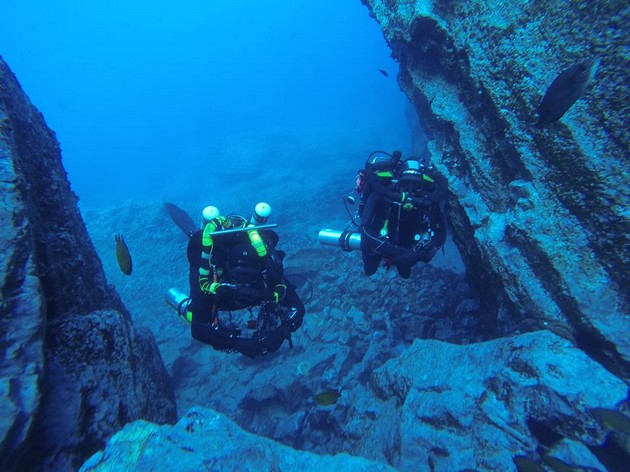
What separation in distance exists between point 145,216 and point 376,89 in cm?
9818

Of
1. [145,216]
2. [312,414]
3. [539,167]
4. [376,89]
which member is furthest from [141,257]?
[376,89]

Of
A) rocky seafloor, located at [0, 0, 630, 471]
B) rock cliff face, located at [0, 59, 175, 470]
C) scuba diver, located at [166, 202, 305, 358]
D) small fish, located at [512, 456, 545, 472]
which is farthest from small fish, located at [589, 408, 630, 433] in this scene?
rock cliff face, located at [0, 59, 175, 470]

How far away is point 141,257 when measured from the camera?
14.5 metres

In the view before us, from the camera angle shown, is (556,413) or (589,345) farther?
(589,345)

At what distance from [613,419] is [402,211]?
3110 mm

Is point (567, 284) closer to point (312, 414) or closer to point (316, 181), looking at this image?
point (312, 414)

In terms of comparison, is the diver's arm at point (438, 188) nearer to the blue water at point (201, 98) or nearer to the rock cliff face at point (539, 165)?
the rock cliff face at point (539, 165)

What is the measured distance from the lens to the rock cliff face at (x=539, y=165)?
11.7 feet

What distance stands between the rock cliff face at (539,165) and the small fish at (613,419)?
119 centimetres

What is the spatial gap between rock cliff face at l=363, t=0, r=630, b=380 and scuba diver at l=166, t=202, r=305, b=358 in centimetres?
307

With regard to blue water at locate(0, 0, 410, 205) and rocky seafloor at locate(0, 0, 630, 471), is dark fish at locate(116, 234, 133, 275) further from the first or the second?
blue water at locate(0, 0, 410, 205)

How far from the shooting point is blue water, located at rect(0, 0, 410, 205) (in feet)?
153

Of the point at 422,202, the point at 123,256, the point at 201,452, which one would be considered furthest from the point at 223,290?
the point at 422,202

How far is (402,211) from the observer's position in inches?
194
